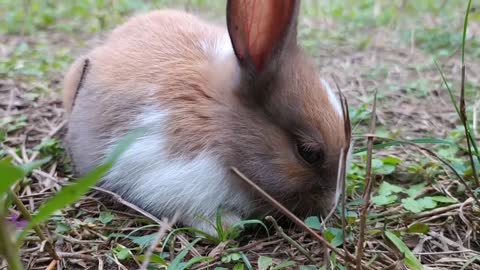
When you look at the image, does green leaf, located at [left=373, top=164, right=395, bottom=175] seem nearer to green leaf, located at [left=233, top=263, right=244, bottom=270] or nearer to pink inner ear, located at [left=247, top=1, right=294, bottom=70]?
pink inner ear, located at [left=247, top=1, right=294, bottom=70]

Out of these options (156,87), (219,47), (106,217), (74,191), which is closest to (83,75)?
(156,87)

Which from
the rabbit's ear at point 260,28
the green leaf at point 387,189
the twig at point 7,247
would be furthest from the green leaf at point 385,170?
the twig at point 7,247

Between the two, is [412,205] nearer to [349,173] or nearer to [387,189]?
[387,189]

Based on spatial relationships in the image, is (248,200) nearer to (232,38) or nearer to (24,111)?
(232,38)

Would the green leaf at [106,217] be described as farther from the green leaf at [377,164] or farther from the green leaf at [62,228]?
the green leaf at [377,164]

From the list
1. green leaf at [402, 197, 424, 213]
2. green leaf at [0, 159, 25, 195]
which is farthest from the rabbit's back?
green leaf at [0, 159, 25, 195]

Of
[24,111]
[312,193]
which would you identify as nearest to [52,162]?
[24,111]
